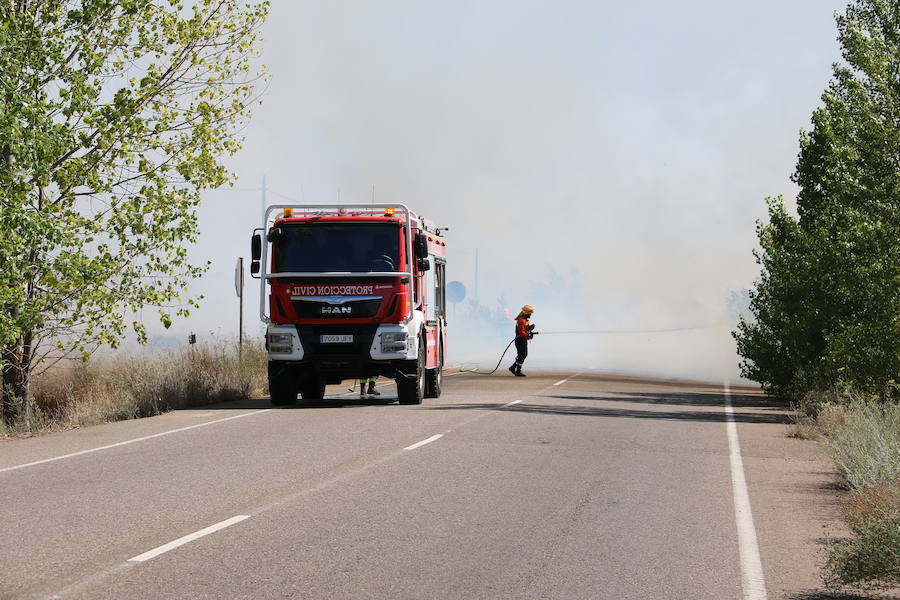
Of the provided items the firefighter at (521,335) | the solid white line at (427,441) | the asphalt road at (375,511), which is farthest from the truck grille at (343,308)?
the firefighter at (521,335)

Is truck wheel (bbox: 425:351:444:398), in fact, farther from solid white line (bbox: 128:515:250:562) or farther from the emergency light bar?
solid white line (bbox: 128:515:250:562)

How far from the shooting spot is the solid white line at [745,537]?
720cm

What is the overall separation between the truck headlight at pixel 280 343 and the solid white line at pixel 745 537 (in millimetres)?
8742

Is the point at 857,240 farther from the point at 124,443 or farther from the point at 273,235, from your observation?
the point at 124,443

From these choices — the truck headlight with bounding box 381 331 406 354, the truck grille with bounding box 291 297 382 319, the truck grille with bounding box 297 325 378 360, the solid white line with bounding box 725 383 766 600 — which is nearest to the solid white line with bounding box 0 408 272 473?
the truck grille with bounding box 297 325 378 360

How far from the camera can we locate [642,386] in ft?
109

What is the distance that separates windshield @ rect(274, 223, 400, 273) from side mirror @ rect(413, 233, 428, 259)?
15.1 inches

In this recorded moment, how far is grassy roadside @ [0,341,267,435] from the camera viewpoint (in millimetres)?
20297

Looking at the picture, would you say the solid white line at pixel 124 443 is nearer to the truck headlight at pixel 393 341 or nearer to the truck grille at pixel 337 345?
the truck grille at pixel 337 345

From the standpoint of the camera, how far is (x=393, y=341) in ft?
69.2

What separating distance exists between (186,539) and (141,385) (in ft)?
47.6

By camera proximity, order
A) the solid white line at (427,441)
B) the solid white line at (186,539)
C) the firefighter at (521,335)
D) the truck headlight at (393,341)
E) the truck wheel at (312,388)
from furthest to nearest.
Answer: the firefighter at (521,335)
the truck wheel at (312,388)
the truck headlight at (393,341)
the solid white line at (427,441)
the solid white line at (186,539)

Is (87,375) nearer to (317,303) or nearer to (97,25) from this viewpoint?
(317,303)

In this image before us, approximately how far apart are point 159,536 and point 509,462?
18.2 ft
